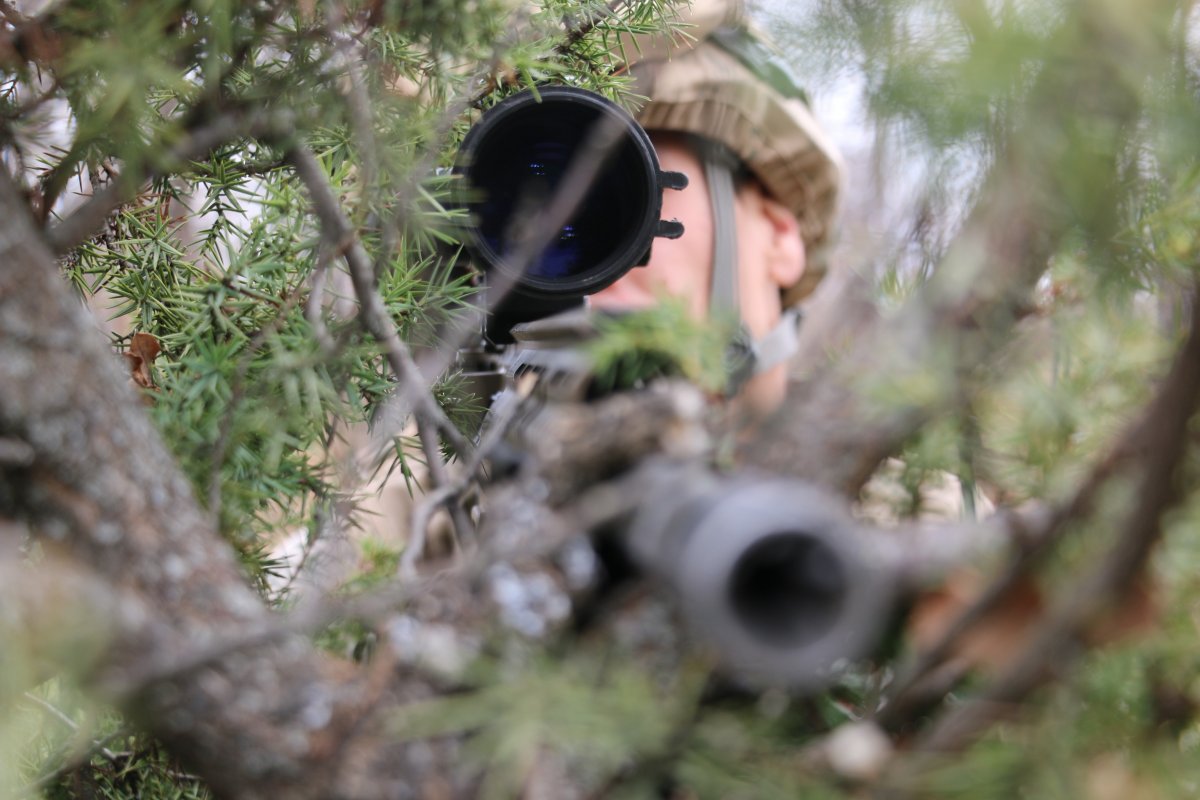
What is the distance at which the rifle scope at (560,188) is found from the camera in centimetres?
46

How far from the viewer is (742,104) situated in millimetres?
870

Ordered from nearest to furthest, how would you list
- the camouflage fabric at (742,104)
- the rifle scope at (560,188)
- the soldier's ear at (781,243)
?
the rifle scope at (560,188) → the camouflage fabric at (742,104) → the soldier's ear at (781,243)

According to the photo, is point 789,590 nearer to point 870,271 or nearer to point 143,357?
point 870,271

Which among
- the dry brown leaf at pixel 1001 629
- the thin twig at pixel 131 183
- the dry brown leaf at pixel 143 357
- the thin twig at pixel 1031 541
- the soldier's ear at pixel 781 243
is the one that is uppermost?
the thin twig at pixel 131 183

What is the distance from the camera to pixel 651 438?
268 mm

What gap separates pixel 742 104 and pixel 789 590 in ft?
2.38

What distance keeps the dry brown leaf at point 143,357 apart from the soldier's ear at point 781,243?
26.6 inches

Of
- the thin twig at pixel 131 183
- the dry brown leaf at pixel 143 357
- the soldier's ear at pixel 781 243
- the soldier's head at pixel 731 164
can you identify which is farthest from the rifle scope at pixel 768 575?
the soldier's ear at pixel 781 243

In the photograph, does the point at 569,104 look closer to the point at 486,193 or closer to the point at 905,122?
the point at 486,193

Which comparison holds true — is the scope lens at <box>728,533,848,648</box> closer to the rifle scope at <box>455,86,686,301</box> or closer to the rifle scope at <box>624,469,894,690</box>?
the rifle scope at <box>624,469,894,690</box>

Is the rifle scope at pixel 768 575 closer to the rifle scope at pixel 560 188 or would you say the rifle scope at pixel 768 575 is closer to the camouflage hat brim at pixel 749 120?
the rifle scope at pixel 560 188

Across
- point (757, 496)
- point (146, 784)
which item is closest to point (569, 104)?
point (757, 496)

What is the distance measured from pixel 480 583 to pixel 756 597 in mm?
84

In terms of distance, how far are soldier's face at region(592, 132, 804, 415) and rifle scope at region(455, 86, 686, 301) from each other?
200 millimetres
